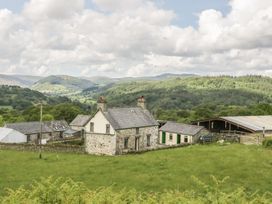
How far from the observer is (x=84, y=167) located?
1768 inches

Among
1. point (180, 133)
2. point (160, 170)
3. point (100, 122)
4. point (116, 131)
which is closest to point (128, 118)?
point (116, 131)

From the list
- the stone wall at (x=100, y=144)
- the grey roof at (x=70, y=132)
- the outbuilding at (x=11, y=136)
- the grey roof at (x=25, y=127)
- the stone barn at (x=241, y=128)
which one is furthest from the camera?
the grey roof at (x=70, y=132)

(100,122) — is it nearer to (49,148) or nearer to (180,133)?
(49,148)

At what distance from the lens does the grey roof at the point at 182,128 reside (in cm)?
6581

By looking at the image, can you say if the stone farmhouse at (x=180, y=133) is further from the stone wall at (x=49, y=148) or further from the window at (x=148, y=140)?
the stone wall at (x=49, y=148)

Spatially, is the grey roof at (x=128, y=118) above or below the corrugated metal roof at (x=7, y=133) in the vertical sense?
above

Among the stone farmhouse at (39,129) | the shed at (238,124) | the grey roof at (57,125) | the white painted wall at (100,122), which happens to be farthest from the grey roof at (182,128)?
the grey roof at (57,125)

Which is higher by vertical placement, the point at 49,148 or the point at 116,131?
the point at 116,131

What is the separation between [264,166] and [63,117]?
331 feet

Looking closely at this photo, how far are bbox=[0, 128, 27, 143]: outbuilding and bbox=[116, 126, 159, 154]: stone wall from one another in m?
36.1

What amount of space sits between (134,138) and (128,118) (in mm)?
3491

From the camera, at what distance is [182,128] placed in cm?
6794

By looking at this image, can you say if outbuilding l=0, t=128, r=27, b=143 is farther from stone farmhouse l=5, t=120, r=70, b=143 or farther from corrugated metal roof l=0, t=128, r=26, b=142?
stone farmhouse l=5, t=120, r=70, b=143

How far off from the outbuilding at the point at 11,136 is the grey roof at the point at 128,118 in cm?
3409
